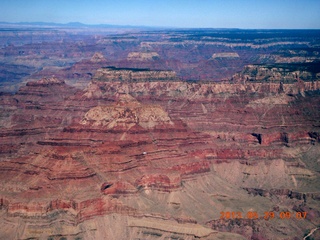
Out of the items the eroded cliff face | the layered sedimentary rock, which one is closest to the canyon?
the eroded cliff face

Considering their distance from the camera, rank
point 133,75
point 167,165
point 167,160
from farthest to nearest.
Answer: point 133,75 → point 167,160 → point 167,165

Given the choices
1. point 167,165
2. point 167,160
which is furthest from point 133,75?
point 167,165

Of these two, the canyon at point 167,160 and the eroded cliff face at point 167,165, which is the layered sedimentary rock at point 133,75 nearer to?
the canyon at point 167,160

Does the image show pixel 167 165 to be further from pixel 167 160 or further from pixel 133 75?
pixel 133 75

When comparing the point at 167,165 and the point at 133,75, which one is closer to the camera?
the point at 167,165

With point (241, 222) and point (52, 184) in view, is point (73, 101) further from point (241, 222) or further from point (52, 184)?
point (241, 222)

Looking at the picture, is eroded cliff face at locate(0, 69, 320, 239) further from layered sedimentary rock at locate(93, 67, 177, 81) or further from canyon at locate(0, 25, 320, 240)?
layered sedimentary rock at locate(93, 67, 177, 81)

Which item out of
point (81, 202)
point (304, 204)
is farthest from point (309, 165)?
point (81, 202)
